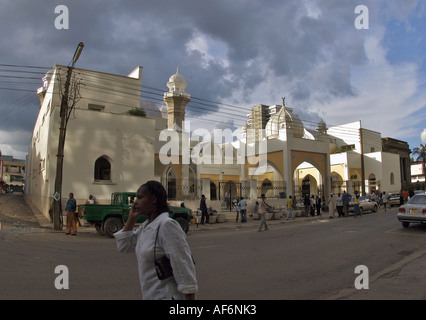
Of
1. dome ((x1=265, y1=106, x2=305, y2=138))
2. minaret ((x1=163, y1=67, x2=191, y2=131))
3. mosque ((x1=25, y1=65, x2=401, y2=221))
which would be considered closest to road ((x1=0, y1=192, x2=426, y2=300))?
mosque ((x1=25, y1=65, x2=401, y2=221))

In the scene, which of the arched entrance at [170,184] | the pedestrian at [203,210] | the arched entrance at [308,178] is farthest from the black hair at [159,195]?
the arched entrance at [308,178]

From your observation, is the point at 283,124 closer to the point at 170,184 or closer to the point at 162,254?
the point at 170,184

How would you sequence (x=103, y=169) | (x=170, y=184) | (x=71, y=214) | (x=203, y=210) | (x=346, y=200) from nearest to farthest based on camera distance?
(x=71, y=214) < (x=203, y=210) < (x=103, y=169) < (x=346, y=200) < (x=170, y=184)

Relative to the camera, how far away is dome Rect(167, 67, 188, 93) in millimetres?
38156

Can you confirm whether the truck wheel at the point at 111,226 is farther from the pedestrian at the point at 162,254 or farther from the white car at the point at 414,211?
the pedestrian at the point at 162,254

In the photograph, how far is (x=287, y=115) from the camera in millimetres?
45094

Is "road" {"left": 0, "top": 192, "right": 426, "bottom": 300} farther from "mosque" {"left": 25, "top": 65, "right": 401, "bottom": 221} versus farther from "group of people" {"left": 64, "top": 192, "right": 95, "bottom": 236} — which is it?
"mosque" {"left": 25, "top": 65, "right": 401, "bottom": 221}

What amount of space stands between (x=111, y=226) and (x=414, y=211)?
12.2m

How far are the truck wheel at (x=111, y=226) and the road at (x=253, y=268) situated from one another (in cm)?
209

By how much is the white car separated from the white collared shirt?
1407cm

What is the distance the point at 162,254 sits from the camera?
8.82 feet

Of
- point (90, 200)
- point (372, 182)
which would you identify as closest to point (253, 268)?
point (90, 200)

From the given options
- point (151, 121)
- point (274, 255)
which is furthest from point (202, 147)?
point (274, 255)
